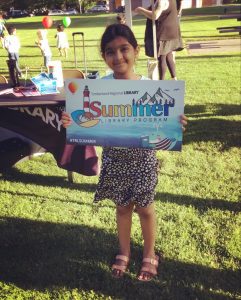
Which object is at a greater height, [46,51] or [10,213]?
[46,51]

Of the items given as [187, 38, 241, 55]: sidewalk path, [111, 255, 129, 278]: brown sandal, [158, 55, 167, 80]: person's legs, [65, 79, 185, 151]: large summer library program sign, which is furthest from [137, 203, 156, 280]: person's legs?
[187, 38, 241, 55]: sidewalk path

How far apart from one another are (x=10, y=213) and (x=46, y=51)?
7876 mm

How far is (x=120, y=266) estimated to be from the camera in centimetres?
258

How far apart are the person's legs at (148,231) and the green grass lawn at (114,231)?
0.25 feet

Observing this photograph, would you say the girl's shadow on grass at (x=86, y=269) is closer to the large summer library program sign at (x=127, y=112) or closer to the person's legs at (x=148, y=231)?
the person's legs at (x=148, y=231)

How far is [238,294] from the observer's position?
2355 millimetres

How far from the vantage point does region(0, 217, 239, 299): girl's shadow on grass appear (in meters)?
2.41

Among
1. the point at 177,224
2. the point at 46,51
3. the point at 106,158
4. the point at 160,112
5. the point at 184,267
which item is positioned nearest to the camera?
the point at 160,112

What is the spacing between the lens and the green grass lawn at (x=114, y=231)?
2.47 m

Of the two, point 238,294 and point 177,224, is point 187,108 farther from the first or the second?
point 238,294

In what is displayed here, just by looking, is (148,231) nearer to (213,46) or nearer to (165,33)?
(165,33)

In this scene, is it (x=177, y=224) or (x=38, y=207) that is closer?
(x=177, y=224)

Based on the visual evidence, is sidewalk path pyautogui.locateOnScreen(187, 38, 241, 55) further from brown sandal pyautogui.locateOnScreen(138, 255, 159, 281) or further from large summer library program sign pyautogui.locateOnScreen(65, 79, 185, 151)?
large summer library program sign pyautogui.locateOnScreen(65, 79, 185, 151)

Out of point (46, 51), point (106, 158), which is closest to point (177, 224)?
point (106, 158)
